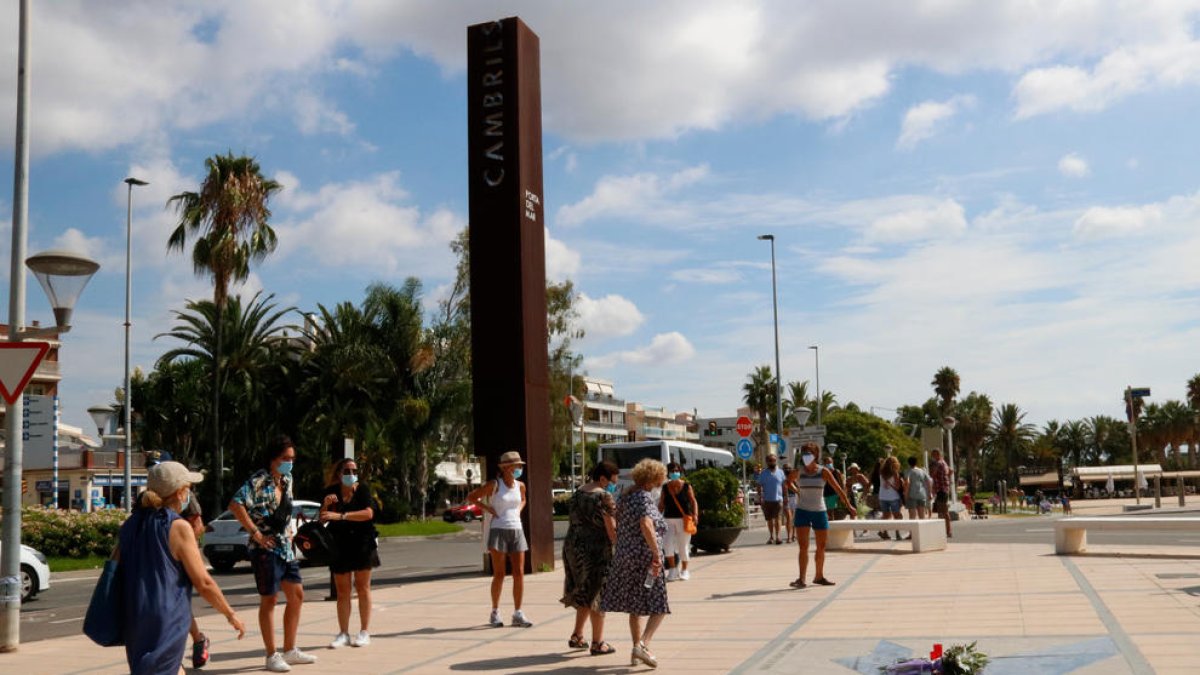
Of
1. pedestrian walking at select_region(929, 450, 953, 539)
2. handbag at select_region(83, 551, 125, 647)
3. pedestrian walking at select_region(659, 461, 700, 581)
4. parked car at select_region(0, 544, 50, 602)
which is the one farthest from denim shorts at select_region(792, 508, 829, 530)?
parked car at select_region(0, 544, 50, 602)

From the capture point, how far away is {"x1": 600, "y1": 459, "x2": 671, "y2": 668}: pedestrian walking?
8258 mm

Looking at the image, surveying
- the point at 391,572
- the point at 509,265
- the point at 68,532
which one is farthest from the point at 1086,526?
the point at 68,532

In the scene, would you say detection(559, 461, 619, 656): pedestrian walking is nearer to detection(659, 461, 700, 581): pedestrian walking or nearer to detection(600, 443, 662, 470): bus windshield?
detection(659, 461, 700, 581): pedestrian walking

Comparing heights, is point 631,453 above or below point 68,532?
above

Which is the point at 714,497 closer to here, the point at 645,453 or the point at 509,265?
the point at 509,265

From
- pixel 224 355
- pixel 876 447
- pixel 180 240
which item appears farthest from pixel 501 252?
pixel 876 447

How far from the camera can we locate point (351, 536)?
31.6 feet

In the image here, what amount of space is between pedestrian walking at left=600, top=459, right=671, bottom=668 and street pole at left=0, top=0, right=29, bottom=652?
234 inches

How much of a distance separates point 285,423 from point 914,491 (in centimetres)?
2959

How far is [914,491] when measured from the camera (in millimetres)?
21125

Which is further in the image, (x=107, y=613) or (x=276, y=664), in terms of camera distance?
(x=276, y=664)

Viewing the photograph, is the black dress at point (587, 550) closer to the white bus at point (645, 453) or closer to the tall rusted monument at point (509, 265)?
the tall rusted monument at point (509, 265)

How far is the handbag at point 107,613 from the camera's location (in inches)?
205

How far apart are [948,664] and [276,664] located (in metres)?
4.95
